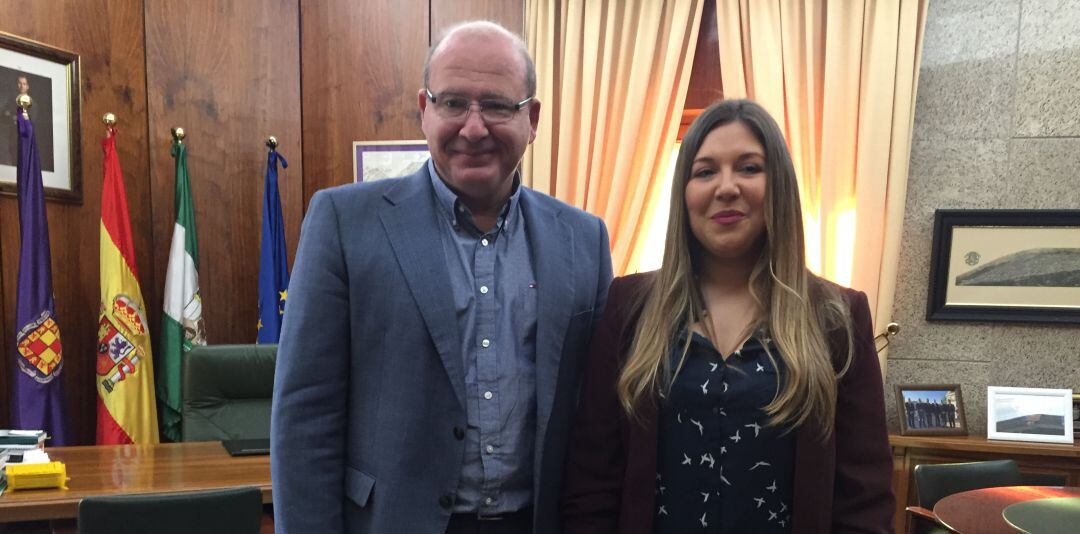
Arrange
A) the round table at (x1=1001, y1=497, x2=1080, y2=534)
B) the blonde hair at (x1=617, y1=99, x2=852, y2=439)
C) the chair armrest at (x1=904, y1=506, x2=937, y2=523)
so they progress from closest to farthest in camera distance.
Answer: the blonde hair at (x1=617, y1=99, x2=852, y2=439), the round table at (x1=1001, y1=497, x2=1080, y2=534), the chair armrest at (x1=904, y1=506, x2=937, y2=523)

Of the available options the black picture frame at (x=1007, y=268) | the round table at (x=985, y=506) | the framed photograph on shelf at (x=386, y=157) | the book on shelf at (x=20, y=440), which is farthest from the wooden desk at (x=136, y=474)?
the black picture frame at (x=1007, y=268)

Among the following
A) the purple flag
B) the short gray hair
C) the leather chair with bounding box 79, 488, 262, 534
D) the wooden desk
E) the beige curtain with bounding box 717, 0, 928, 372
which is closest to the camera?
the short gray hair

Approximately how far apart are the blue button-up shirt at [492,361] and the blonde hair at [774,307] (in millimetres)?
190

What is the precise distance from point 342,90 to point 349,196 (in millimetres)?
2842

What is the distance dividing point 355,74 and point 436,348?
305cm

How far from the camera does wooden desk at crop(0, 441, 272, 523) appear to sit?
1935mm

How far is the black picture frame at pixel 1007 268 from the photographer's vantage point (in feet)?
10.4

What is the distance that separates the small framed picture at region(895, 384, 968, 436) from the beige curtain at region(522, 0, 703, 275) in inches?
55.2

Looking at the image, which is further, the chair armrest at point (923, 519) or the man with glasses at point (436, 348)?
the chair armrest at point (923, 519)

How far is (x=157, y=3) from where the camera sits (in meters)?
3.65

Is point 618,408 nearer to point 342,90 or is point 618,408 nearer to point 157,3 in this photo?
point 342,90

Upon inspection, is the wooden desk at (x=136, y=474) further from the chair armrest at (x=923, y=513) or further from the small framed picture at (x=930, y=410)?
the small framed picture at (x=930, y=410)

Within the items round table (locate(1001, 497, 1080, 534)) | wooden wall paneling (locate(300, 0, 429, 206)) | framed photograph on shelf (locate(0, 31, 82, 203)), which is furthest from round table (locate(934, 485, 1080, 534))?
framed photograph on shelf (locate(0, 31, 82, 203))

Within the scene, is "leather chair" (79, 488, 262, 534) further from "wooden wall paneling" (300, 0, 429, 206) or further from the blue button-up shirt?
"wooden wall paneling" (300, 0, 429, 206)
